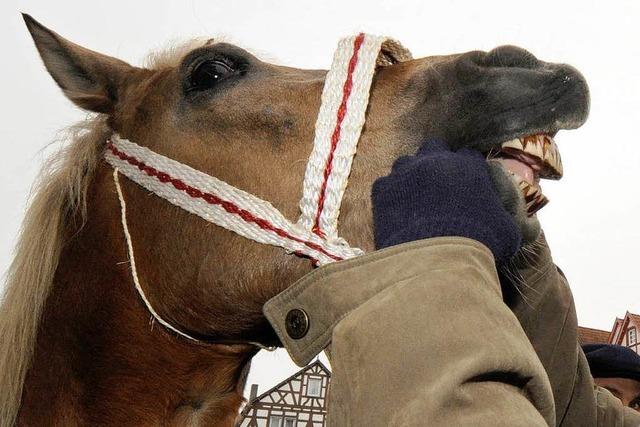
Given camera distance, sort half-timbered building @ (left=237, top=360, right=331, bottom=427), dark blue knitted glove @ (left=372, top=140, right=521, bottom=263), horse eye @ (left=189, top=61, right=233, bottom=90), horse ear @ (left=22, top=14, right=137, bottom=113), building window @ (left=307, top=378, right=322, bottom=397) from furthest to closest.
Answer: building window @ (left=307, top=378, right=322, bottom=397), half-timbered building @ (left=237, top=360, right=331, bottom=427), horse ear @ (left=22, top=14, right=137, bottom=113), horse eye @ (left=189, top=61, right=233, bottom=90), dark blue knitted glove @ (left=372, top=140, right=521, bottom=263)

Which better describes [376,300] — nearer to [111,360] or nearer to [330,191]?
[330,191]

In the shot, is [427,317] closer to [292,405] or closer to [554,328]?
[554,328]

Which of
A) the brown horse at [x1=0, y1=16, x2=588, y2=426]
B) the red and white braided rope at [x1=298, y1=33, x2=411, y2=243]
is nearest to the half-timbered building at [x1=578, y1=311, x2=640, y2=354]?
the brown horse at [x1=0, y1=16, x2=588, y2=426]

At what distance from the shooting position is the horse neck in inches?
80.0

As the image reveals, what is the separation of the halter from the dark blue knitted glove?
0.59ft

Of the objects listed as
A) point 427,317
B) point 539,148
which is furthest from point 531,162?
point 427,317

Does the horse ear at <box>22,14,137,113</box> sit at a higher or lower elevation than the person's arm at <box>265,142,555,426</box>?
higher

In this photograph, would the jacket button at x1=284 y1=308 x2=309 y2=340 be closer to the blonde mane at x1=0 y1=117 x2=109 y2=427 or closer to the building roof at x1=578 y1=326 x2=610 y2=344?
the blonde mane at x1=0 y1=117 x2=109 y2=427

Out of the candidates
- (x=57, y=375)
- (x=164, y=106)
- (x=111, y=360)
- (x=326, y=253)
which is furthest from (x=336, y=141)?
(x=57, y=375)

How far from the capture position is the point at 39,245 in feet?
7.22

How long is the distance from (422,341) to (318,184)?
71cm

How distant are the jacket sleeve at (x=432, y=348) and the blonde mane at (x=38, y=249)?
1256 millimetres

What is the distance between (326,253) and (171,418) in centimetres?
87

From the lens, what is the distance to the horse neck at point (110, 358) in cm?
203
